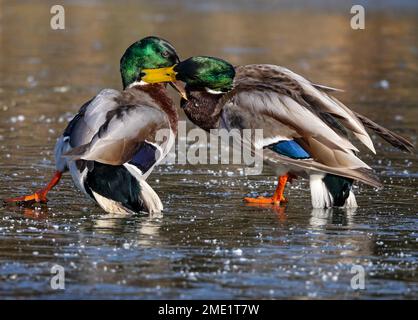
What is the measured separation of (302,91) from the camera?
7887 mm

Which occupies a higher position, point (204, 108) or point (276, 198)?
point (204, 108)

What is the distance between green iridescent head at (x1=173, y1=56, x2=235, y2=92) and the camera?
7934mm

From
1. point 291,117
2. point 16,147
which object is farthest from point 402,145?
point 16,147

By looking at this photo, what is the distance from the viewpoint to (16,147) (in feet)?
32.7

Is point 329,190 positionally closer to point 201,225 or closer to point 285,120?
point 285,120

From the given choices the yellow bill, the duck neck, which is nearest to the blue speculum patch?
the duck neck

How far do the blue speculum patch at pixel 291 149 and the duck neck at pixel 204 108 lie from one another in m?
0.57

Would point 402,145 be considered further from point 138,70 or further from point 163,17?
point 163,17

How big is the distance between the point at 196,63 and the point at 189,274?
2460 mm

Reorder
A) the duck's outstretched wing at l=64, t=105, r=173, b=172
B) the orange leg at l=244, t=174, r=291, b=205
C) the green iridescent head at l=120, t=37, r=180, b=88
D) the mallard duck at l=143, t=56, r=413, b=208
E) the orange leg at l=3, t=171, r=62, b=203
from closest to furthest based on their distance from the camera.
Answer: the duck's outstretched wing at l=64, t=105, r=173, b=172 < the mallard duck at l=143, t=56, r=413, b=208 < the orange leg at l=3, t=171, r=62, b=203 < the orange leg at l=244, t=174, r=291, b=205 < the green iridescent head at l=120, t=37, r=180, b=88

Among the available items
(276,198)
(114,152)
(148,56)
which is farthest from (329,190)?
(148,56)

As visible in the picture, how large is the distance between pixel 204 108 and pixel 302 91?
71 centimetres

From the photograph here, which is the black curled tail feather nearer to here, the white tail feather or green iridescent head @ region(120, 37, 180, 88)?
the white tail feather

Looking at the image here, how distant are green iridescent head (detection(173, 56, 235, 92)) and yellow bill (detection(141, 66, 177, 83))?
0.47ft
